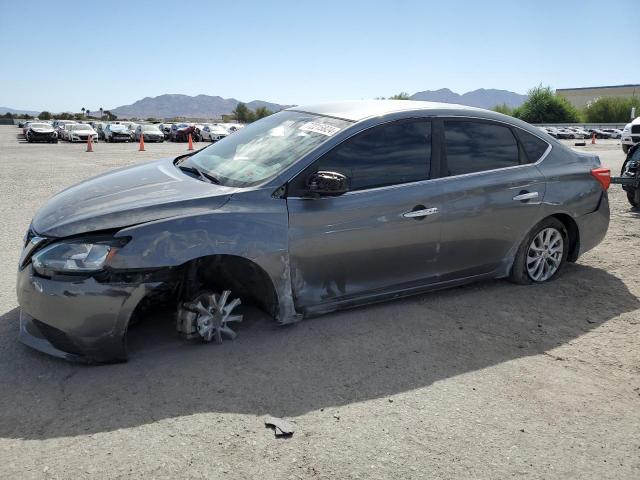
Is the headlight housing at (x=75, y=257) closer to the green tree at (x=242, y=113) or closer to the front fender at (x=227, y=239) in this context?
the front fender at (x=227, y=239)

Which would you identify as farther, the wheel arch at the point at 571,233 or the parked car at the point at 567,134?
the parked car at the point at 567,134

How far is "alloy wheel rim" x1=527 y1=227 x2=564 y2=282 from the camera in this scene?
203 inches

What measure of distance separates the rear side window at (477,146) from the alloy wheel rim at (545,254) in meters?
0.76

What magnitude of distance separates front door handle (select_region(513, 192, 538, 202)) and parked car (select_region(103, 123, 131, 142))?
38296mm

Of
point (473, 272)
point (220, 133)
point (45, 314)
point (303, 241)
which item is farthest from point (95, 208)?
point (220, 133)

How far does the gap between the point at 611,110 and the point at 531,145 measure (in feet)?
306

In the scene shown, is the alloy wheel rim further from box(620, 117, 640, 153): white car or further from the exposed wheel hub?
box(620, 117, 640, 153): white car

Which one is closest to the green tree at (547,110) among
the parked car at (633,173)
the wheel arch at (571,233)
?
the parked car at (633,173)

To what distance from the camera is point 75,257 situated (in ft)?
11.0

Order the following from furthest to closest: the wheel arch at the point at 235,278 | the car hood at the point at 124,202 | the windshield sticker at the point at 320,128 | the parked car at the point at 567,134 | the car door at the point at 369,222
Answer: the parked car at the point at 567,134 → the windshield sticker at the point at 320,128 → the car door at the point at 369,222 → the wheel arch at the point at 235,278 → the car hood at the point at 124,202

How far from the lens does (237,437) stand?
2.88 meters

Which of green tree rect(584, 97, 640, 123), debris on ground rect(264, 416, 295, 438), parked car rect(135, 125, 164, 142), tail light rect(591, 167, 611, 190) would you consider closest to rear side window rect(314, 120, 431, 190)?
debris on ground rect(264, 416, 295, 438)

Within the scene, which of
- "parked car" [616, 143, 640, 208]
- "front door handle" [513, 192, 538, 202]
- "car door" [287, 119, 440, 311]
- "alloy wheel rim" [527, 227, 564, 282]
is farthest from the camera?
"parked car" [616, 143, 640, 208]

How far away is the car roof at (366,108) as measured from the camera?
443 cm
